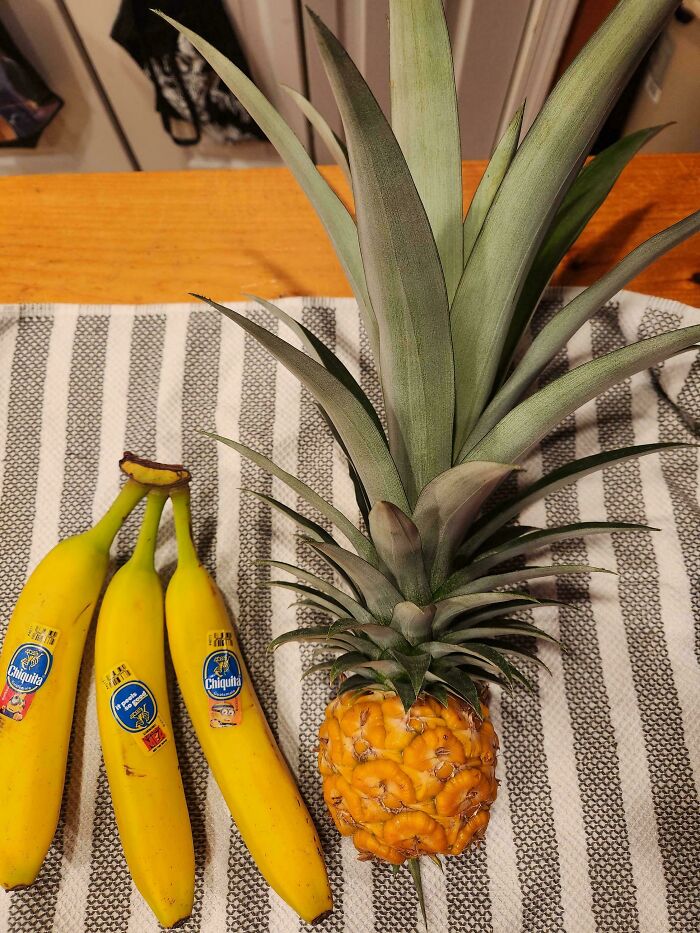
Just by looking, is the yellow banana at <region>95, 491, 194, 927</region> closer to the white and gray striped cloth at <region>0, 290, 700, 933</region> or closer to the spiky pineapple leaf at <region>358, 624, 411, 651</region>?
the white and gray striped cloth at <region>0, 290, 700, 933</region>

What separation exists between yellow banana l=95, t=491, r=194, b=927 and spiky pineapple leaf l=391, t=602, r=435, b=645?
0.31 metres

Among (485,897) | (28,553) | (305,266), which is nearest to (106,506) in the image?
(28,553)

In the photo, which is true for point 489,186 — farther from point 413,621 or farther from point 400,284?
point 413,621

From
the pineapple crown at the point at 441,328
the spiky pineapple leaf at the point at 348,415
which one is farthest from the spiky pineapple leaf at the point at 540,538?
the spiky pineapple leaf at the point at 348,415

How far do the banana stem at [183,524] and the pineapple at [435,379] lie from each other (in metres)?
0.21

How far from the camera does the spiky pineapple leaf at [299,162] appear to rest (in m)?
0.48

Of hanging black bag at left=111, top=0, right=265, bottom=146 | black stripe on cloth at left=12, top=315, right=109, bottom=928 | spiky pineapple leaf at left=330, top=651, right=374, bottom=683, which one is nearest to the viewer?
spiky pineapple leaf at left=330, top=651, right=374, bottom=683

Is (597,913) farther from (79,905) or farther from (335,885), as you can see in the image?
(79,905)

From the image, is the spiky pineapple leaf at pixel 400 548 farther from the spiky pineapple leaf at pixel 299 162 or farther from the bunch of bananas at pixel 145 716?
the bunch of bananas at pixel 145 716

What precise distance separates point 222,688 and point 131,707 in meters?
0.10

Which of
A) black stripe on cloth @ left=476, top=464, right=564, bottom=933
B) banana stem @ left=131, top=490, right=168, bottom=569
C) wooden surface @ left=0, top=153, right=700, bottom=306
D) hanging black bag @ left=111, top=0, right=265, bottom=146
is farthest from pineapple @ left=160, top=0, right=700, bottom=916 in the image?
hanging black bag @ left=111, top=0, right=265, bottom=146

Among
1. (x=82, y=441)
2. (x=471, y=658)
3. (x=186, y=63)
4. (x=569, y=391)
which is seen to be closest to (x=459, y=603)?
(x=471, y=658)

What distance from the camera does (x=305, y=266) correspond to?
3.10 ft

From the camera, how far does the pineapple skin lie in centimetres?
58
